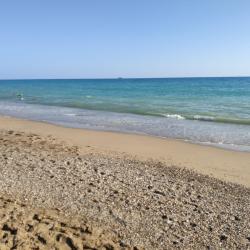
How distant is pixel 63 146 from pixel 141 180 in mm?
4372

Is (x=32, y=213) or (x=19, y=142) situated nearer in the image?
(x=32, y=213)

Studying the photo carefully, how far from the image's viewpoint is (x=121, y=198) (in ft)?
22.2

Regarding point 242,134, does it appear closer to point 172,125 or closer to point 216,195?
point 172,125

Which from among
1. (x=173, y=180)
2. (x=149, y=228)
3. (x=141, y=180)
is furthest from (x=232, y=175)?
(x=149, y=228)

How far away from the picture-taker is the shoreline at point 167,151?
31.4ft

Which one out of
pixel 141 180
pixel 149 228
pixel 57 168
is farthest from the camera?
pixel 57 168

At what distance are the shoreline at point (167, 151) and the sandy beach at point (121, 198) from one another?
3cm

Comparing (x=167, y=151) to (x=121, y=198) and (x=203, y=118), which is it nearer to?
(x=121, y=198)

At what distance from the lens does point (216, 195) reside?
7.30 metres

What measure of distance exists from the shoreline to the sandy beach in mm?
31

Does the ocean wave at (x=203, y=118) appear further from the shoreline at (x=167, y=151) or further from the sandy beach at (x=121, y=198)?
the sandy beach at (x=121, y=198)

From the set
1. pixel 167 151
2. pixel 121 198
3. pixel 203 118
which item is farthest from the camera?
pixel 203 118

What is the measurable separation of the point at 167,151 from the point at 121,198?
5210mm

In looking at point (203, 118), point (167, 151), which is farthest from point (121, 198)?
point (203, 118)
